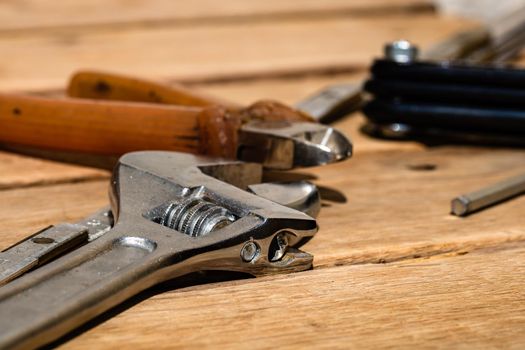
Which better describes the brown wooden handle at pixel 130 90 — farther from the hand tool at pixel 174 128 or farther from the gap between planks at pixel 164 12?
the gap between planks at pixel 164 12

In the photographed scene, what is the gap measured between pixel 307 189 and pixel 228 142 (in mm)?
119

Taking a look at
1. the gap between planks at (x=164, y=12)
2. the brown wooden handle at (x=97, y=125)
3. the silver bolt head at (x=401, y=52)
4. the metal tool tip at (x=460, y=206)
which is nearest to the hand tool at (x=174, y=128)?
the brown wooden handle at (x=97, y=125)

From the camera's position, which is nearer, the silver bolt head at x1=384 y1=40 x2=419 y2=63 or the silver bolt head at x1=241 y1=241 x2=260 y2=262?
the silver bolt head at x1=241 y1=241 x2=260 y2=262

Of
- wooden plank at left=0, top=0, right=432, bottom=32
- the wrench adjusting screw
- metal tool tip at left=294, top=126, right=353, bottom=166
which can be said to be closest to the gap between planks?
wooden plank at left=0, top=0, right=432, bottom=32

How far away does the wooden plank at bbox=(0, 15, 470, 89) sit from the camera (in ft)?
4.71

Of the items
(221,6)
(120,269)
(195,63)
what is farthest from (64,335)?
(221,6)

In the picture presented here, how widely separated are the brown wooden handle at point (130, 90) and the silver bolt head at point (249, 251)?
337 mm

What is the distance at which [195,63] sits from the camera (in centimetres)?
150

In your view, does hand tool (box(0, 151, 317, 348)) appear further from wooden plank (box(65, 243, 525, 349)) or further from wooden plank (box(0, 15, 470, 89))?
wooden plank (box(0, 15, 470, 89))

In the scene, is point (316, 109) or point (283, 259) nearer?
point (283, 259)

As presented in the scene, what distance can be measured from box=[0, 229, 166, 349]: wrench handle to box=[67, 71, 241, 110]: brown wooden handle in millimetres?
374

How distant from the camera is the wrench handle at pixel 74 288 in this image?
571 mm

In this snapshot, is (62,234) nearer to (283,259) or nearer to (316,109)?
(283,259)

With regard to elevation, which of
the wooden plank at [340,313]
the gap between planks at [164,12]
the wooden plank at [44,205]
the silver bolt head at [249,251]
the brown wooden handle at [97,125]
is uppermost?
the gap between planks at [164,12]
